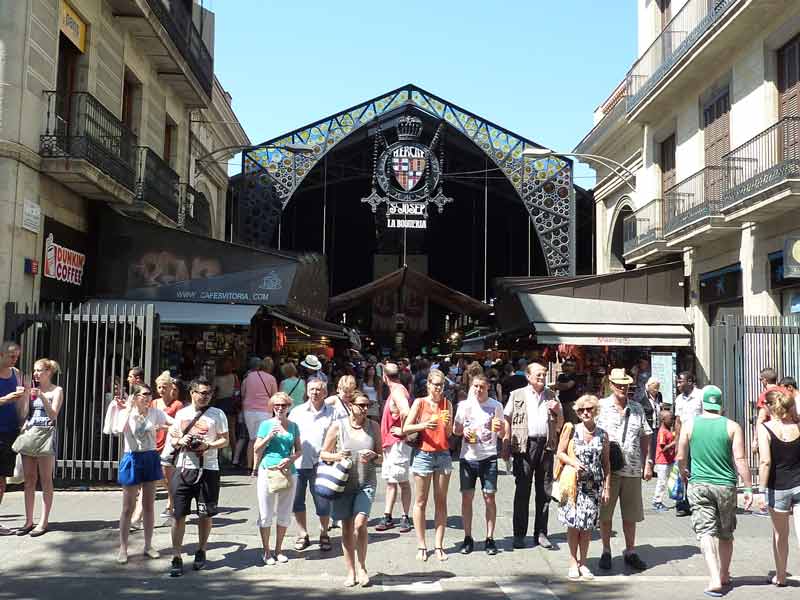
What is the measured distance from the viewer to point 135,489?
709 cm

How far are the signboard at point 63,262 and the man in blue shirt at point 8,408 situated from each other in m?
5.10

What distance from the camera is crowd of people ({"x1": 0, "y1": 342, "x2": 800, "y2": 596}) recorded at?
21.0ft

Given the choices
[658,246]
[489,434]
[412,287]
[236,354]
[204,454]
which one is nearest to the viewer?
[204,454]

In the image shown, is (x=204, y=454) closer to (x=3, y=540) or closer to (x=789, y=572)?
(x=3, y=540)

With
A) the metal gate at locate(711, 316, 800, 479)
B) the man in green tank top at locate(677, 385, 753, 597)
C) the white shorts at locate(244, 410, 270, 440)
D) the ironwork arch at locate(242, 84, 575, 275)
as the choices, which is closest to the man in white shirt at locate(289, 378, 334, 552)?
the man in green tank top at locate(677, 385, 753, 597)

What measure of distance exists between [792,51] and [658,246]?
5499 millimetres

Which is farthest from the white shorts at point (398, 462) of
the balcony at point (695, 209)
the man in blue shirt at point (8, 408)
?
the balcony at point (695, 209)

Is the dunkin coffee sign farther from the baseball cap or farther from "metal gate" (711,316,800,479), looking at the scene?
the baseball cap

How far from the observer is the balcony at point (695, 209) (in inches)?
601

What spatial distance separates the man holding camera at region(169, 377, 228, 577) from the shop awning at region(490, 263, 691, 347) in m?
11.2

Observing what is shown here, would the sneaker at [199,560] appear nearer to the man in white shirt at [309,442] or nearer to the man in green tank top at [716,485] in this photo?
the man in white shirt at [309,442]

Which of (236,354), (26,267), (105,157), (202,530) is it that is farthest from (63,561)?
(236,354)

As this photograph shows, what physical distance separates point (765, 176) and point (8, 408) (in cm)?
1209

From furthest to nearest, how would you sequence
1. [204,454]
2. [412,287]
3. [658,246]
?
[412,287]
[658,246]
[204,454]
